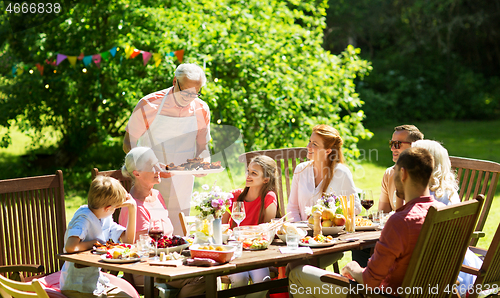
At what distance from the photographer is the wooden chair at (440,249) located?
94.1 inches

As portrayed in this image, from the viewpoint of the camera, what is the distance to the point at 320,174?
13.4 ft

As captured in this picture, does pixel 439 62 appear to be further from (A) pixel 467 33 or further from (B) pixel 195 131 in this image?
(B) pixel 195 131

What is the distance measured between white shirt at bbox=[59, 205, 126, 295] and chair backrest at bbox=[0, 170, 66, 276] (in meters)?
0.66

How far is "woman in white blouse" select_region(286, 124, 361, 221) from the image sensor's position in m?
3.96

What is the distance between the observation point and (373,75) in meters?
16.1

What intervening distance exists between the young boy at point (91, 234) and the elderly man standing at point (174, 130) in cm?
93

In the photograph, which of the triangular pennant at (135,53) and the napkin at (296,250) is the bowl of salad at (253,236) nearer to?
the napkin at (296,250)

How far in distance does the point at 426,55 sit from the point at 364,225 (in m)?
14.2

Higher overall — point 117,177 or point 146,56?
point 146,56

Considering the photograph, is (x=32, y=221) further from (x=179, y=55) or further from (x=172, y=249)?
(x=179, y=55)

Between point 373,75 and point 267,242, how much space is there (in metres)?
13.9

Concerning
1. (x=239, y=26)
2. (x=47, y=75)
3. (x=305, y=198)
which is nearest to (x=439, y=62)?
(x=239, y=26)

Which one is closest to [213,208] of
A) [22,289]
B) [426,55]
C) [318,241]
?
[318,241]

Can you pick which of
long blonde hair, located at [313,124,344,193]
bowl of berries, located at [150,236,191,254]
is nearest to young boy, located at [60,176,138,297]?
Result: bowl of berries, located at [150,236,191,254]
